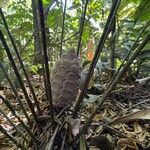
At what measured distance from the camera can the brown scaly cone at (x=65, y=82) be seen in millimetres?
940

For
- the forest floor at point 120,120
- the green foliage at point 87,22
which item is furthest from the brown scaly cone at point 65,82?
the green foliage at point 87,22

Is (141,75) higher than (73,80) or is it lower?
lower

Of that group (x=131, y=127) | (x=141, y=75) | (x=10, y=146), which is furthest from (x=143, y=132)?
(x=141, y=75)

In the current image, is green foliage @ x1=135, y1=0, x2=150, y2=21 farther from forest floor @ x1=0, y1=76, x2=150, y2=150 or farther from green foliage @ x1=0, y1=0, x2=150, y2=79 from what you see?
forest floor @ x1=0, y1=76, x2=150, y2=150

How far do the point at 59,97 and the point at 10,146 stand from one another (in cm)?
20

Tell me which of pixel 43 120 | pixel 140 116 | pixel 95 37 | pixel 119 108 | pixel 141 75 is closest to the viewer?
pixel 140 116

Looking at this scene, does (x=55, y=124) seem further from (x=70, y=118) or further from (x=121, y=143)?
(x=121, y=143)

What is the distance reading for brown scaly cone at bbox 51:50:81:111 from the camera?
3.08 ft

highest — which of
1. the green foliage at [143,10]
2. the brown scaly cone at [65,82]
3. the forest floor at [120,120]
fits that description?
the green foliage at [143,10]

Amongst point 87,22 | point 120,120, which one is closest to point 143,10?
point 120,120

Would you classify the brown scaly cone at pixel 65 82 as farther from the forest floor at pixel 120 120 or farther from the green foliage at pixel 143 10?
the green foliage at pixel 143 10

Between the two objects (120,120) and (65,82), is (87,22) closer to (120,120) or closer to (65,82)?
(65,82)

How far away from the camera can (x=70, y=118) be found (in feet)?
2.65

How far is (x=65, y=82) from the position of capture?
95cm
